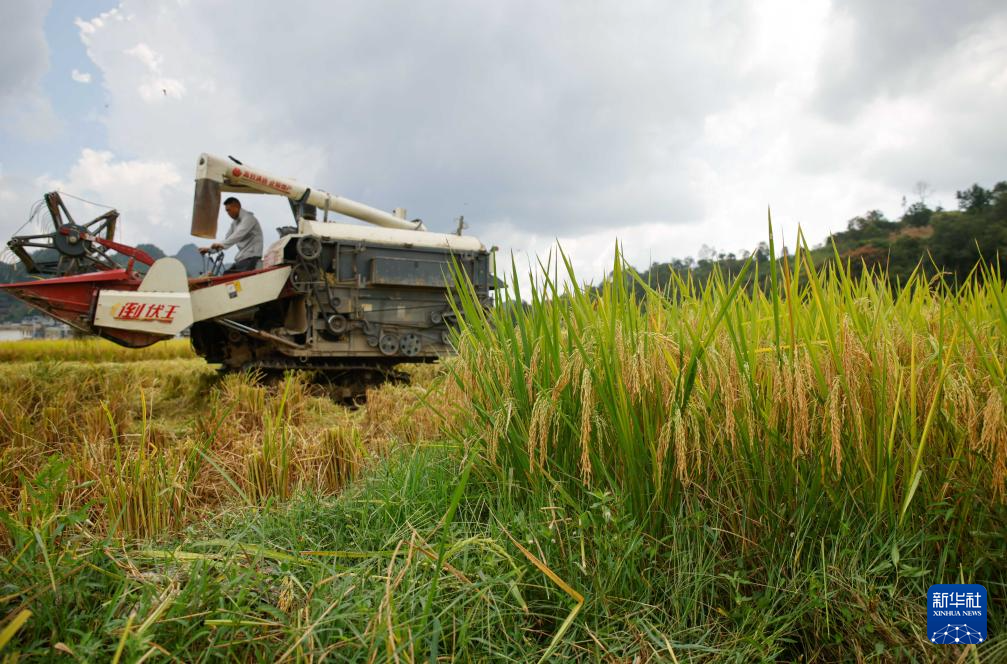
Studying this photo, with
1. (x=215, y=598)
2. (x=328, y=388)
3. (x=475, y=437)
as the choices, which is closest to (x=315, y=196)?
(x=328, y=388)

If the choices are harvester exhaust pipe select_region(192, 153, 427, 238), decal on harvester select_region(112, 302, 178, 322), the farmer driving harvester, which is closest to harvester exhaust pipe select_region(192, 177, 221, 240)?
harvester exhaust pipe select_region(192, 153, 427, 238)

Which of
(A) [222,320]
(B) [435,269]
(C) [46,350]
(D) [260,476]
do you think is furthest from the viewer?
(C) [46,350]

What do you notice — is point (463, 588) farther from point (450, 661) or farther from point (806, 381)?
point (806, 381)

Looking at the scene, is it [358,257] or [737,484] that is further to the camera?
[358,257]

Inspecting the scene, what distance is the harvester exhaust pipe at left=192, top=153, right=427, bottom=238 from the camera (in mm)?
7172

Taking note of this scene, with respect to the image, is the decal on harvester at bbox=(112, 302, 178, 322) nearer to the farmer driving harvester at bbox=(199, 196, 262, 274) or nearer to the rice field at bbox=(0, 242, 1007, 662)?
the farmer driving harvester at bbox=(199, 196, 262, 274)

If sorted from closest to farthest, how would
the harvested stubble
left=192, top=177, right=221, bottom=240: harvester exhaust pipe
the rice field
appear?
the rice field, the harvested stubble, left=192, top=177, right=221, bottom=240: harvester exhaust pipe

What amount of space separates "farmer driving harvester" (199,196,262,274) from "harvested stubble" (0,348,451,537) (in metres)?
1.63

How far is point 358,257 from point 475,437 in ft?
18.9

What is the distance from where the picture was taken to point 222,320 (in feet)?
22.9

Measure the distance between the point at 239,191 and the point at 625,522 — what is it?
747cm

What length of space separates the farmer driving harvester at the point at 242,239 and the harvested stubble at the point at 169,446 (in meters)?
1.63

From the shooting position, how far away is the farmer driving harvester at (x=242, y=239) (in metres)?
7.51

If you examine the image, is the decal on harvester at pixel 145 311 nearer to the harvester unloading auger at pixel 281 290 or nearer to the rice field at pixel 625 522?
the harvester unloading auger at pixel 281 290
